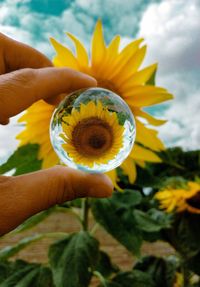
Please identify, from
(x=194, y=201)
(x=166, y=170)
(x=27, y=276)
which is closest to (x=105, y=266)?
(x=27, y=276)

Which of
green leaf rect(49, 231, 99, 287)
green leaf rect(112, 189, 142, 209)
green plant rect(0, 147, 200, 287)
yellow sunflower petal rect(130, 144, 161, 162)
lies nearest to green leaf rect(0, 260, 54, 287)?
green plant rect(0, 147, 200, 287)

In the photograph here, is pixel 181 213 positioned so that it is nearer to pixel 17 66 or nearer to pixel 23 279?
pixel 23 279

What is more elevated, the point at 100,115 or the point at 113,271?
the point at 100,115

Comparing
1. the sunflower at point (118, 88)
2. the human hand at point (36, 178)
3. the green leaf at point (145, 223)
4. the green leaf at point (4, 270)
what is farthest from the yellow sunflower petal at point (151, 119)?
the green leaf at point (4, 270)

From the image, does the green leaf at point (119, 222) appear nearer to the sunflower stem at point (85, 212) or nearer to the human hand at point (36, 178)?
the sunflower stem at point (85, 212)

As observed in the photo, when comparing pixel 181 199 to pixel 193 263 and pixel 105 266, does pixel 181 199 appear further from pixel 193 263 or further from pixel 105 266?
pixel 105 266

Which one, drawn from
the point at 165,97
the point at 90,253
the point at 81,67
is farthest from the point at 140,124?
the point at 90,253
